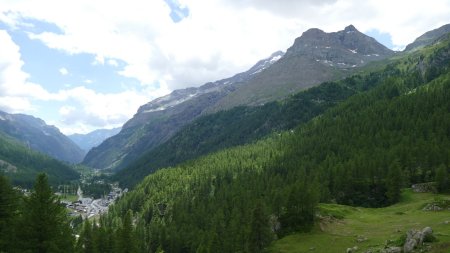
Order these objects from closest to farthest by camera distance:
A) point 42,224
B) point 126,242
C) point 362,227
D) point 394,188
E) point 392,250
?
1. point 42,224
2. point 392,250
3. point 126,242
4. point 362,227
5. point 394,188

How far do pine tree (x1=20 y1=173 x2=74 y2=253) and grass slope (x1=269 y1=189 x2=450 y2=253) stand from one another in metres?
42.7

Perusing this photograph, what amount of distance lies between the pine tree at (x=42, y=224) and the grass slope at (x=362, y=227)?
4274 centimetres

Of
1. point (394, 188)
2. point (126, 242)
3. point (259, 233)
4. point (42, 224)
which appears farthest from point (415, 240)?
point (394, 188)

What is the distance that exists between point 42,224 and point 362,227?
62198mm

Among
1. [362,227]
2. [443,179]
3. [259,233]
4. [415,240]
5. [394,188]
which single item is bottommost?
[259,233]

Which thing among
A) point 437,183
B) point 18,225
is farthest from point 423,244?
point 437,183

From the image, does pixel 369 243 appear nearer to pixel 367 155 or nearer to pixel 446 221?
pixel 446 221

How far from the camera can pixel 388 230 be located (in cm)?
7625

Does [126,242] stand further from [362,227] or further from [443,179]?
[443,179]

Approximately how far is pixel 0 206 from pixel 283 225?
68545 millimetres

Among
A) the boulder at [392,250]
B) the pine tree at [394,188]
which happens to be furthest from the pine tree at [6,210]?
the pine tree at [394,188]

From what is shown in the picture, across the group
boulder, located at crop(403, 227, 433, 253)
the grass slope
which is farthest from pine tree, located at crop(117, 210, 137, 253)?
boulder, located at crop(403, 227, 433, 253)

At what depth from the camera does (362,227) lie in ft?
283

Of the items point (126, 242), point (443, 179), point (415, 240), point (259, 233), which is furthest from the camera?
point (443, 179)
